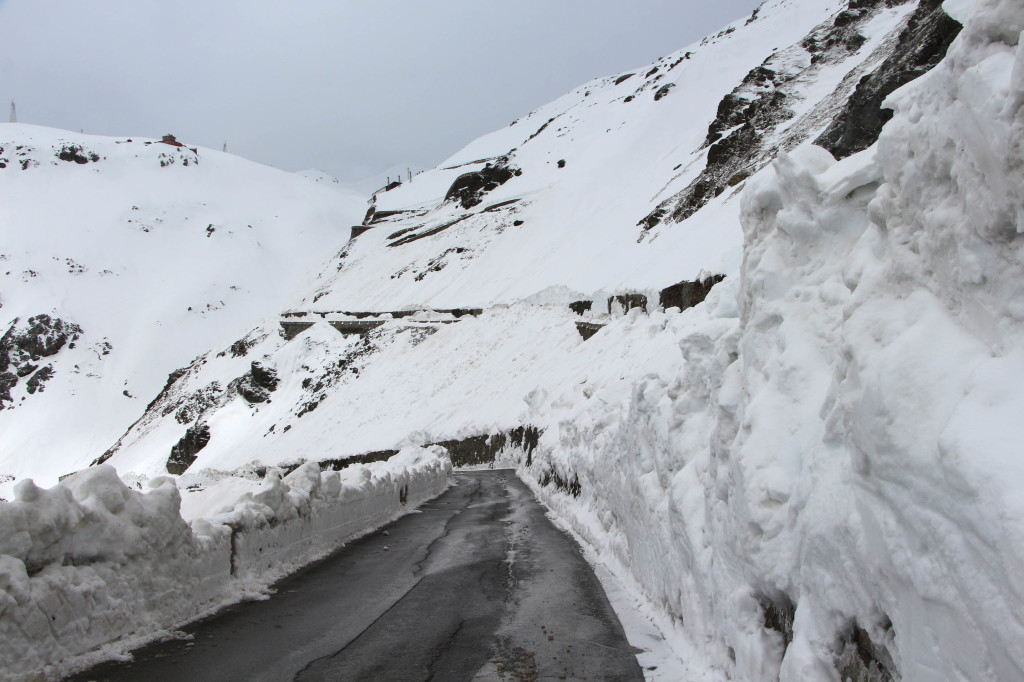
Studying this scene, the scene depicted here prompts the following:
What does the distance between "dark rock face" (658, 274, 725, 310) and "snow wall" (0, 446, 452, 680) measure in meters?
14.5

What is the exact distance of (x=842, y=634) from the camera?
143 inches

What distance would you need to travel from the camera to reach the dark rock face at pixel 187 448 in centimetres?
4612

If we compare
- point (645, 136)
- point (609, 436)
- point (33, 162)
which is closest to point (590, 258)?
point (645, 136)

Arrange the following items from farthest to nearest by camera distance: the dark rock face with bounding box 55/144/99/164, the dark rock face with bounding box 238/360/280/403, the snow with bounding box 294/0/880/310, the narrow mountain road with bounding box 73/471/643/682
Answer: the dark rock face with bounding box 55/144/99/164 < the dark rock face with bounding box 238/360/280/403 < the snow with bounding box 294/0/880/310 < the narrow mountain road with bounding box 73/471/643/682

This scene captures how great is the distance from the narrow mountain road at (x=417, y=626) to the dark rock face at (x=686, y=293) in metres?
12.1

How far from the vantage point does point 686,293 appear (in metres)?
23.5

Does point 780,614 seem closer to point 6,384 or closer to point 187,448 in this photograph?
point 187,448

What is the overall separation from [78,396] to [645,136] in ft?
186

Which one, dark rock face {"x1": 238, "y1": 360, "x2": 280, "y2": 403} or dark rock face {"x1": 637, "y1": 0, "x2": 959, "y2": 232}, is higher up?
dark rock face {"x1": 637, "y1": 0, "x2": 959, "y2": 232}

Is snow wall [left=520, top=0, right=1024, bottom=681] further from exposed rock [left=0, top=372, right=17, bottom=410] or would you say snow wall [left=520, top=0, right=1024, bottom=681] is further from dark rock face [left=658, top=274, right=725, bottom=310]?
exposed rock [left=0, top=372, right=17, bottom=410]

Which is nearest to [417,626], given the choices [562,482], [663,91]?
[562,482]

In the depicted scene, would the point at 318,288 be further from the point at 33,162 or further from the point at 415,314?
the point at 33,162

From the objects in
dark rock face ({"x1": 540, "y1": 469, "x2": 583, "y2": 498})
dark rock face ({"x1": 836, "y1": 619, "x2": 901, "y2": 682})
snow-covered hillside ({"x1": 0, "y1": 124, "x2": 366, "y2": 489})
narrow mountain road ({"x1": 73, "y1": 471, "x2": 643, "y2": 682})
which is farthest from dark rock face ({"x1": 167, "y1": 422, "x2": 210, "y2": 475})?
dark rock face ({"x1": 836, "y1": 619, "x2": 901, "y2": 682})

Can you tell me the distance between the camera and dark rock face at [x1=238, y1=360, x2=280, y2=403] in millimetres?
49781
